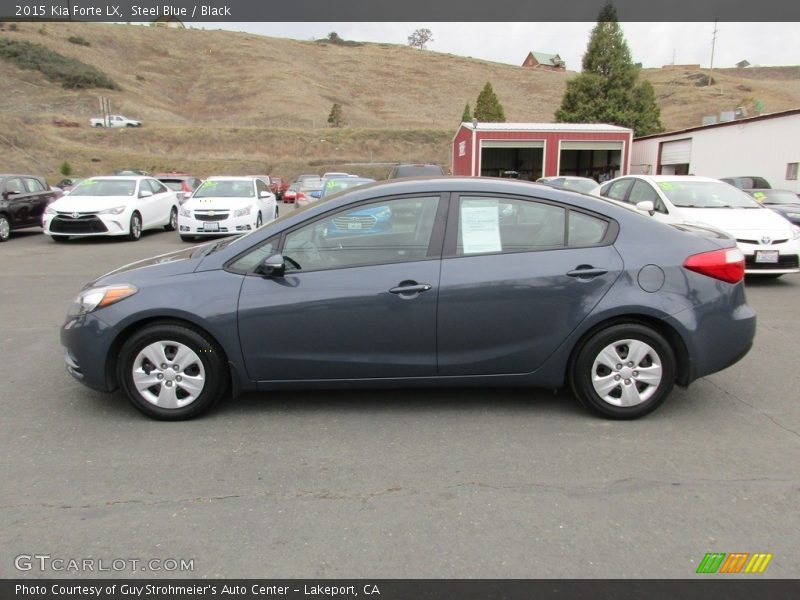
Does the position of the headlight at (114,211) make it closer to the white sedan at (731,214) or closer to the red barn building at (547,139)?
the white sedan at (731,214)

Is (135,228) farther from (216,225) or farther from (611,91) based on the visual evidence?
(611,91)

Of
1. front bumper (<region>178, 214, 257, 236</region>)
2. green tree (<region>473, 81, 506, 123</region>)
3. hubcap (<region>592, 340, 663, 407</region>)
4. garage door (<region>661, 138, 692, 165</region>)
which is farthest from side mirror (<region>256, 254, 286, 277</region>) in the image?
green tree (<region>473, 81, 506, 123</region>)

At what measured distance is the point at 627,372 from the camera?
392cm

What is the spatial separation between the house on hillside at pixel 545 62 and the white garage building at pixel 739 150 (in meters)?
96.4

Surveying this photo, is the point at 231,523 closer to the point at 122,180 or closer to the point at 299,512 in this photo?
the point at 299,512

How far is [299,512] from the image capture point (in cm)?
296

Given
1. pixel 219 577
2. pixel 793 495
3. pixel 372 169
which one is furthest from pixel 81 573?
pixel 372 169

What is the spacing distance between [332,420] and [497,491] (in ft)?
4.28

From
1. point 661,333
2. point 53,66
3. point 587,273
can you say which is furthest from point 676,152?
point 53,66

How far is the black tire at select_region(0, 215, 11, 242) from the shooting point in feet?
44.9

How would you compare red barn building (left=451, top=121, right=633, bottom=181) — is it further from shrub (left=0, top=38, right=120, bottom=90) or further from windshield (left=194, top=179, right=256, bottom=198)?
shrub (left=0, top=38, right=120, bottom=90)

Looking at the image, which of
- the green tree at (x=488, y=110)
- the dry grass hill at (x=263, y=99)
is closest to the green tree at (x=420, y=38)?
the dry grass hill at (x=263, y=99)

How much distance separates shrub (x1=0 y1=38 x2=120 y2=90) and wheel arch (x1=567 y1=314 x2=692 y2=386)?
257ft

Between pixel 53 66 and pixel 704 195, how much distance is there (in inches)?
3147
